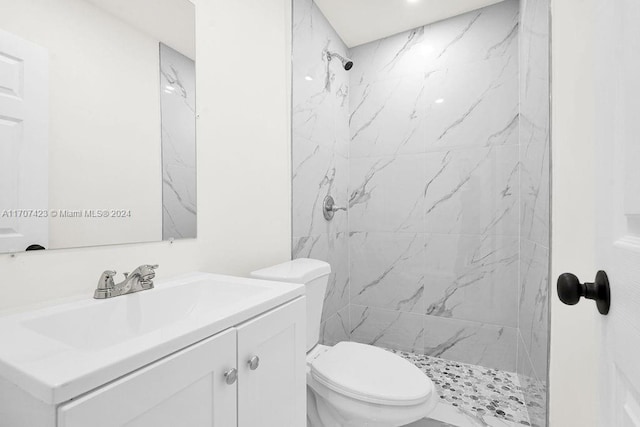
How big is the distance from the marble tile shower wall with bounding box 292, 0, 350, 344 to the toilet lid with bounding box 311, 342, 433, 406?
24.1 inches

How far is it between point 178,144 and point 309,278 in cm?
76

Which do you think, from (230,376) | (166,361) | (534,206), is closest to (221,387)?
(230,376)

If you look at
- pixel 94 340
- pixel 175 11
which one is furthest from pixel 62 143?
pixel 175 11

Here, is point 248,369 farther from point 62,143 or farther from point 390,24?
point 390,24

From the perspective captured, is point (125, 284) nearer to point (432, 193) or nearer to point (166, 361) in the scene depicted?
point (166, 361)

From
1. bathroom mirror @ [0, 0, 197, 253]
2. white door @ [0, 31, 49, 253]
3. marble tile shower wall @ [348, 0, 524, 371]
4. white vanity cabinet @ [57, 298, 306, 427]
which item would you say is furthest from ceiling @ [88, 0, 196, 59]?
marble tile shower wall @ [348, 0, 524, 371]

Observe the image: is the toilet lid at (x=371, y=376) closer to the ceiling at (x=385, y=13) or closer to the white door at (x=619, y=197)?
the white door at (x=619, y=197)

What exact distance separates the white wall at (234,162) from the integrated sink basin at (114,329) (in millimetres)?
107

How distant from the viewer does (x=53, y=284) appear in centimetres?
78

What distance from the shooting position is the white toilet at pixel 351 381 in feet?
3.69

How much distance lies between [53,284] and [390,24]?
7.71ft

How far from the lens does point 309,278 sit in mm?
1381

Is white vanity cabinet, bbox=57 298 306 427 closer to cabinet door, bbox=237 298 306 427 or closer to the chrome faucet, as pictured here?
cabinet door, bbox=237 298 306 427

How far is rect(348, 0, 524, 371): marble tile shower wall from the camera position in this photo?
197 centimetres
